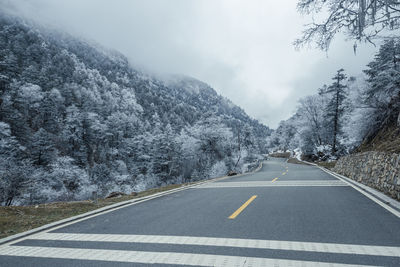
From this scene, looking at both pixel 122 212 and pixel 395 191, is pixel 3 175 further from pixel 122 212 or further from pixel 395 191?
pixel 395 191

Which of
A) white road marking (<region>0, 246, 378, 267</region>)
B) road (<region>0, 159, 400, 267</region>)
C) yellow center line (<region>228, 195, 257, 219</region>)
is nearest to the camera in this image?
white road marking (<region>0, 246, 378, 267</region>)

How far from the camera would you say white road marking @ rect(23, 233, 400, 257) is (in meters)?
2.97

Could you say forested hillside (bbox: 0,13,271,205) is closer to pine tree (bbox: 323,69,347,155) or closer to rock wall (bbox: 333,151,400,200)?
pine tree (bbox: 323,69,347,155)

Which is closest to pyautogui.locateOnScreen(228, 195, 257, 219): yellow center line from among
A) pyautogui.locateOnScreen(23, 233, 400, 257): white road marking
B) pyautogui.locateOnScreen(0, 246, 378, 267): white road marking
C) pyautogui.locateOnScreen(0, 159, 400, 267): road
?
pyautogui.locateOnScreen(0, 159, 400, 267): road

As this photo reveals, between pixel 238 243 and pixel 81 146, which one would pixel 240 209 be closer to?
pixel 238 243

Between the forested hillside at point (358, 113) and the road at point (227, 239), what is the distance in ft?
17.7

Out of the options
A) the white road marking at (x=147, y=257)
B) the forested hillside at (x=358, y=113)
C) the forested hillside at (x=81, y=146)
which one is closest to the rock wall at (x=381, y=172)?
the forested hillside at (x=358, y=113)

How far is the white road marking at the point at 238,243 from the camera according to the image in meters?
2.97

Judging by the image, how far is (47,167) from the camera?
3500cm

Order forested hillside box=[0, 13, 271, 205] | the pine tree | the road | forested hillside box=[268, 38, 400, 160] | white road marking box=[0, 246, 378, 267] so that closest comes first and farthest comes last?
white road marking box=[0, 246, 378, 267] → the road → forested hillside box=[268, 38, 400, 160] → forested hillside box=[0, 13, 271, 205] → the pine tree

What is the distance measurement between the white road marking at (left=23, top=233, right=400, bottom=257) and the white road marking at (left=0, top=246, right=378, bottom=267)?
0.40 meters

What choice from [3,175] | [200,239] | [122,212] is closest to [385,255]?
[200,239]

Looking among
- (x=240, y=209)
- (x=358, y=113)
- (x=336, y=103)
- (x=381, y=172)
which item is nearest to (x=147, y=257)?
(x=240, y=209)

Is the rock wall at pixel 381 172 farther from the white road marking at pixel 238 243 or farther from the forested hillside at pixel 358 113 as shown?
the white road marking at pixel 238 243
